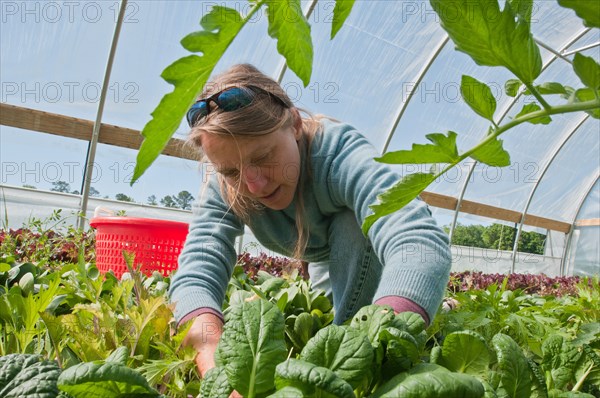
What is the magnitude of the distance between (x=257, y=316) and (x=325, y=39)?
5.78 meters

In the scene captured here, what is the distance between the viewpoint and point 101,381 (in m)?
0.50

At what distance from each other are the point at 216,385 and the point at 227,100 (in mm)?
1113

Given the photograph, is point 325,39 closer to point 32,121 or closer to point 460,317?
point 32,121

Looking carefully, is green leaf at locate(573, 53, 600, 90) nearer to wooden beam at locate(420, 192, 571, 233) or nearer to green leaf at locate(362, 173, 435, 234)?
green leaf at locate(362, 173, 435, 234)

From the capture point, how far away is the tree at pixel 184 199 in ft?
21.8

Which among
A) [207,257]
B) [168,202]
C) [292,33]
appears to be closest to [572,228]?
[168,202]

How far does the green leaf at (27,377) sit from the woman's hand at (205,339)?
13.9 inches

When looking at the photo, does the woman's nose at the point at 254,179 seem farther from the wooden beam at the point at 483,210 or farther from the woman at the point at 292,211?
the wooden beam at the point at 483,210

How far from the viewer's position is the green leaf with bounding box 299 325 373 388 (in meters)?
0.49

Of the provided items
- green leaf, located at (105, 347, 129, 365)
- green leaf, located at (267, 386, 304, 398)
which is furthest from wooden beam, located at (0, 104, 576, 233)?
green leaf, located at (267, 386, 304, 398)

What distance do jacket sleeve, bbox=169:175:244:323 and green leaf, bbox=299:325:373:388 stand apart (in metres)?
0.76

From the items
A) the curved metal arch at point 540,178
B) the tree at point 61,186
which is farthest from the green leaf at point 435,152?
the curved metal arch at point 540,178

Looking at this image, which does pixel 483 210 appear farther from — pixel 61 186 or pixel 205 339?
pixel 205 339

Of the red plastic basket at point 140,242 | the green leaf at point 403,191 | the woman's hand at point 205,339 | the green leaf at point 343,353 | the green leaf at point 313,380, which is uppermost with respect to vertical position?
the green leaf at point 403,191
